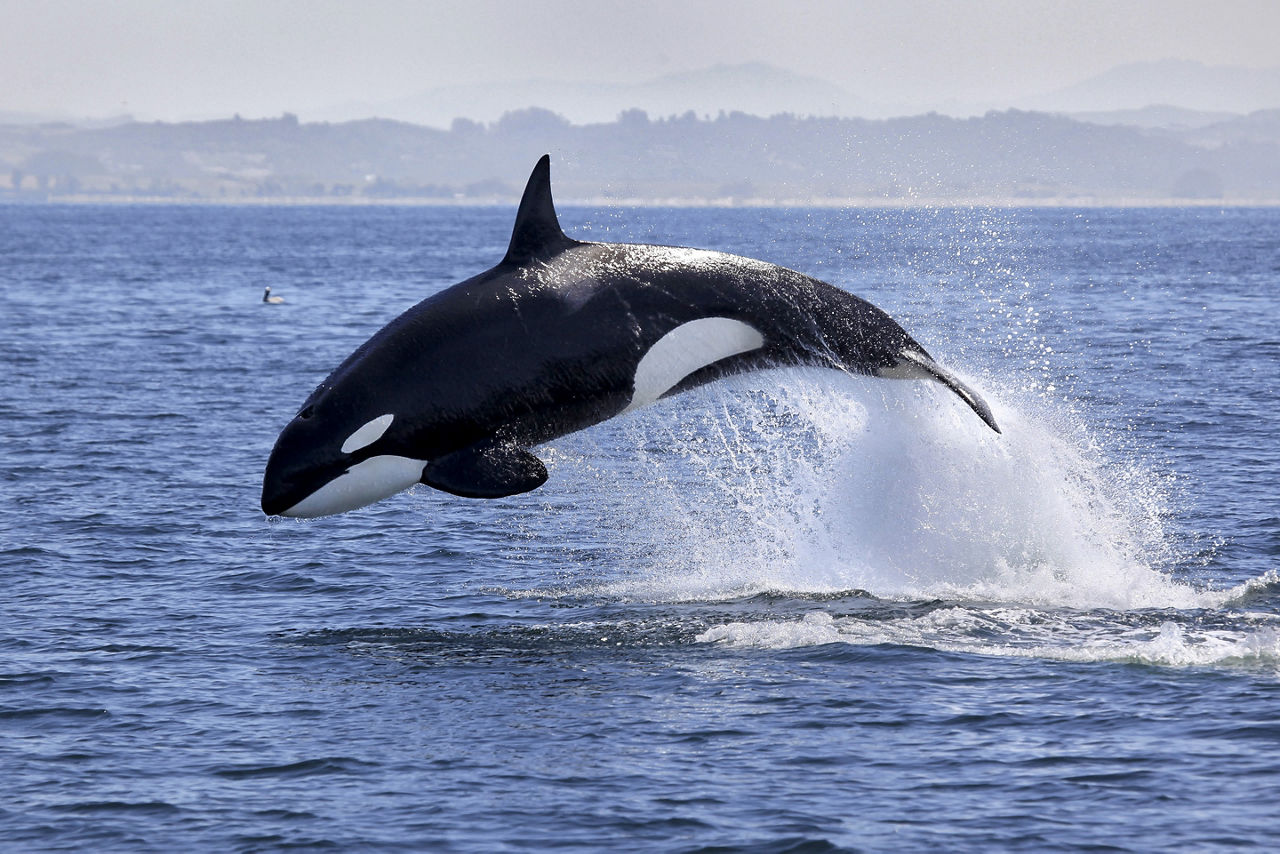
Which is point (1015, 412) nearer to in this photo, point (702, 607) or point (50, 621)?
point (702, 607)

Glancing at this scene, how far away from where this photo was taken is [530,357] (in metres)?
14.3

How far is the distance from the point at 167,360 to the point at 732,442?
2219cm

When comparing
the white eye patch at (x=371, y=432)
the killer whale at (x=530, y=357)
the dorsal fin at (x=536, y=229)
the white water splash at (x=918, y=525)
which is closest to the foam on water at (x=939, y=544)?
the white water splash at (x=918, y=525)

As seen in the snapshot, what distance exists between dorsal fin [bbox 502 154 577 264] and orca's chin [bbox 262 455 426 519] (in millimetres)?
2250

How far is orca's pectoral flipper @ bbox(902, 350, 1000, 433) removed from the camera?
1527 centimetres

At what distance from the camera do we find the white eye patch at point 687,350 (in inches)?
579

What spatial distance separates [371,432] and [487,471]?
115 centimetres

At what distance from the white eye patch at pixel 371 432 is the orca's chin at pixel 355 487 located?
0.20 meters

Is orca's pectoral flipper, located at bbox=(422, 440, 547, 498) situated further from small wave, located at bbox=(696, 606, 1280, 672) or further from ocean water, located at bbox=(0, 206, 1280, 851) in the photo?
small wave, located at bbox=(696, 606, 1280, 672)

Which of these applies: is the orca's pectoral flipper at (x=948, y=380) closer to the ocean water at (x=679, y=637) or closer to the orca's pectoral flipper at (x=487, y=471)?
the ocean water at (x=679, y=637)

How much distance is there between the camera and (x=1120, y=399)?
35.7m

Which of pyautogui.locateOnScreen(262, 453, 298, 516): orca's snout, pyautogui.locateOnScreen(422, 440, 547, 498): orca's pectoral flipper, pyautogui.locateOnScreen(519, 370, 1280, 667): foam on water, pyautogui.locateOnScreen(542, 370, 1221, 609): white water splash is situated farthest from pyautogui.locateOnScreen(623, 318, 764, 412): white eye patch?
pyautogui.locateOnScreen(262, 453, 298, 516): orca's snout

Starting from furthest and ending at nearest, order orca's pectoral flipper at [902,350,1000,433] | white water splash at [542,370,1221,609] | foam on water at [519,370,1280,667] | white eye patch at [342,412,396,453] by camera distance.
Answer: white water splash at [542,370,1221,609]
foam on water at [519,370,1280,667]
orca's pectoral flipper at [902,350,1000,433]
white eye patch at [342,412,396,453]

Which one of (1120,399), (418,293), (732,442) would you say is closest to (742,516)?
(732,442)
